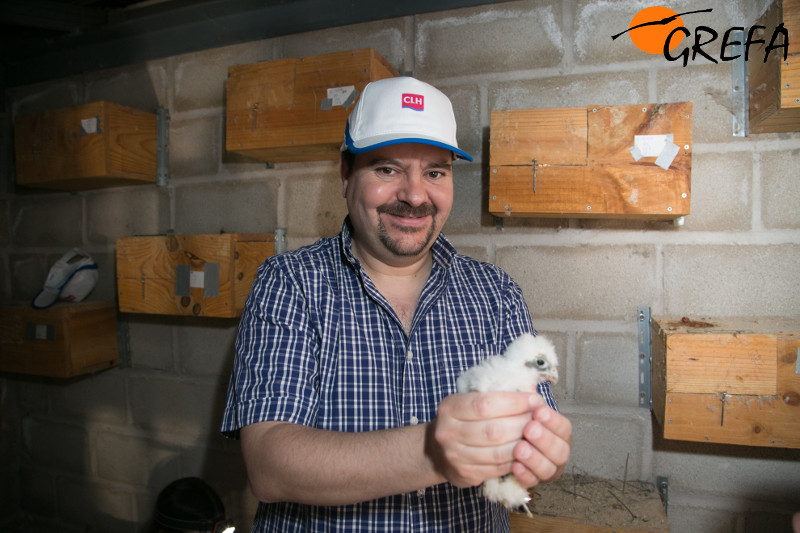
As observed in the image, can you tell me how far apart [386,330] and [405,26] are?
1.28m

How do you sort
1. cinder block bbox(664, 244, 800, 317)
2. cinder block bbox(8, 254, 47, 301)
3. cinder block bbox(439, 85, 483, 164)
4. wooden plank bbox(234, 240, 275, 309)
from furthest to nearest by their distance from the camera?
cinder block bbox(8, 254, 47, 301)
wooden plank bbox(234, 240, 275, 309)
cinder block bbox(439, 85, 483, 164)
cinder block bbox(664, 244, 800, 317)

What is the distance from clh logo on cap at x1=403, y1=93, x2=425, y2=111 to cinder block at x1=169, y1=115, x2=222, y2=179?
Result: 4.01 ft

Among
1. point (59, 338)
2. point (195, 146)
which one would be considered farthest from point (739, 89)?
point (59, 338)

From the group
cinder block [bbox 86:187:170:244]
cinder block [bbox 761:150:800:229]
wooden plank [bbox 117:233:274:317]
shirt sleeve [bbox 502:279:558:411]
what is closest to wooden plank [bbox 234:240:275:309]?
wooden plank [bbox 117:233:274:317]

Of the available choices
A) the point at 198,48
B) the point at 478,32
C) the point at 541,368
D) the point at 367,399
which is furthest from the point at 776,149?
the point at 198,48

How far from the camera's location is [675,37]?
5.11 ft

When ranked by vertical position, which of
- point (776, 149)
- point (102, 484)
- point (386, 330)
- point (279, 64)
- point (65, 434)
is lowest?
point (102, 484)

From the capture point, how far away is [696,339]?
1.32 m

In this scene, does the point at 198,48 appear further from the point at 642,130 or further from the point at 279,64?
the point at 642,130

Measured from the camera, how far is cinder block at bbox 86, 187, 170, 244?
2.24 meters

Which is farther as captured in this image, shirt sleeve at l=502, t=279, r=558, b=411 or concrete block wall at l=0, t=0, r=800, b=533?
concrete block wall at l=0, t=0, r=800, b=533

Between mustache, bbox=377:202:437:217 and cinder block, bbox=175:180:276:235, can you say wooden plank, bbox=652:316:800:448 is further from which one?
cinder block, bbox=175:180:276:235

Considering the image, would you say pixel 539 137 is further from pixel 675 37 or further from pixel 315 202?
pixel 315 202

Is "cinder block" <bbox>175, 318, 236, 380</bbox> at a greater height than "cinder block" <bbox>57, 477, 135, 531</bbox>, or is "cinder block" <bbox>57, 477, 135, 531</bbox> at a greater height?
"cinder block" <bbox>175, 318, 236, 380</bbox>
